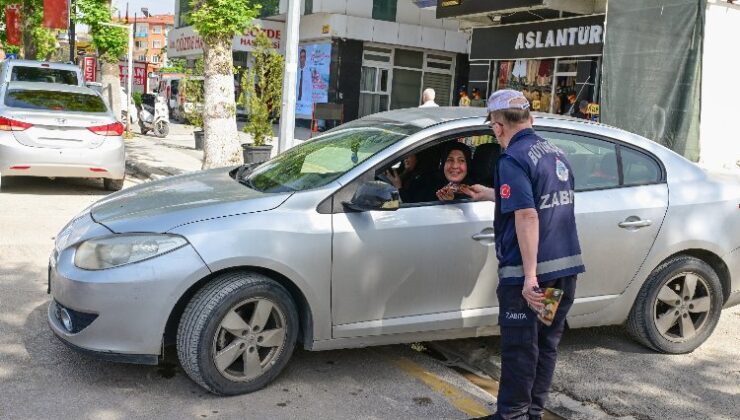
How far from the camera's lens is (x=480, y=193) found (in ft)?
14.4

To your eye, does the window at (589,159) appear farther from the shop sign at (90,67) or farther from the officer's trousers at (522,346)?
the shop sign at (90,67)

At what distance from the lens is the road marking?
4.10 metres

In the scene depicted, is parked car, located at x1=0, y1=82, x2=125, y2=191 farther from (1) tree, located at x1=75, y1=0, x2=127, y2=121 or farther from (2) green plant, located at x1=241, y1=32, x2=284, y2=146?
(1) tree, located at x1=75, y1=0, x2=127, y2=121

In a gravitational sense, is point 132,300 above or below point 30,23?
below

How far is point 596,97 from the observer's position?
16703mm

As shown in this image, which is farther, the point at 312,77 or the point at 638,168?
the point at 312,77

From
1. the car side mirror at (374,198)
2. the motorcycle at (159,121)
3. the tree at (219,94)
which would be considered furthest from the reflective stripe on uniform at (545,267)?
the motorcycle at (159,121)

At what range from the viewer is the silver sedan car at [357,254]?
12.7 ft

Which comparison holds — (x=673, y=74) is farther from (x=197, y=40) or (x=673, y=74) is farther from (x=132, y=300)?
(x=197, y=40)

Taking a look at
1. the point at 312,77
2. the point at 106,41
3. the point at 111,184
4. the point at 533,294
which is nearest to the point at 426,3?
the point at 106,41

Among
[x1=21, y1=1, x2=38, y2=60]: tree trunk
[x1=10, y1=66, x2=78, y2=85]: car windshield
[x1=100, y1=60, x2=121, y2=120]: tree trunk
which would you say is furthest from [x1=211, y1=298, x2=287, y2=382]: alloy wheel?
[x1=21, y1=1, x2=38, y2=60]: tree trunk

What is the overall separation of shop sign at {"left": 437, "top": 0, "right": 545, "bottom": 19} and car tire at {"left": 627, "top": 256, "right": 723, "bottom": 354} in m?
11.6

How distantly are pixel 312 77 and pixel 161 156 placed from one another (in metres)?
13.8

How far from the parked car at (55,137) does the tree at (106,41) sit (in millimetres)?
9272
